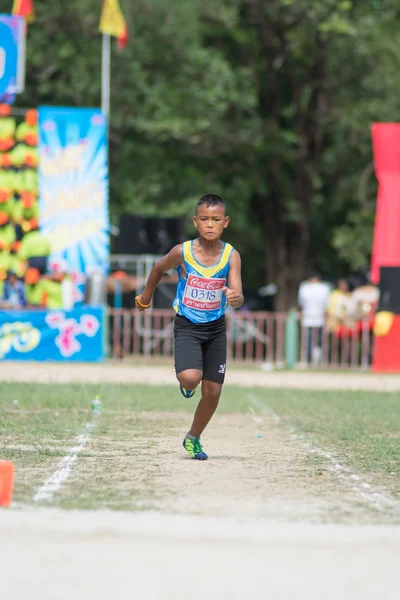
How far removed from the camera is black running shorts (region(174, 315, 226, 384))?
855 centimetres

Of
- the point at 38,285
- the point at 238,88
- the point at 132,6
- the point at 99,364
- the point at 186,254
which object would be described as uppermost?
the point at 132,6

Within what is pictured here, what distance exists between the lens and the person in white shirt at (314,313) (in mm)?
22891

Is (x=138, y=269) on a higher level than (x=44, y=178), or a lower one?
lower

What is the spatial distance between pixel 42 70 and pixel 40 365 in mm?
11610

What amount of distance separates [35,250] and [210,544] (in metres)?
17.7

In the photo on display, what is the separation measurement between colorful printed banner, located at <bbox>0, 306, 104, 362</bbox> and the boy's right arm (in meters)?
13.4

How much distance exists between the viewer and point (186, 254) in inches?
334

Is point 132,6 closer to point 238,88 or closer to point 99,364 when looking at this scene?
point 238,88

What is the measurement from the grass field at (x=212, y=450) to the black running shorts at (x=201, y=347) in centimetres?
67

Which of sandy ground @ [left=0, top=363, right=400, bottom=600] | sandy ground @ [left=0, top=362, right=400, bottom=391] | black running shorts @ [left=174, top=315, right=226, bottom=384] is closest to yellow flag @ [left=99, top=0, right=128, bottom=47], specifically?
sandy ground @ [left=0, top=362, right=400, bottom=391]

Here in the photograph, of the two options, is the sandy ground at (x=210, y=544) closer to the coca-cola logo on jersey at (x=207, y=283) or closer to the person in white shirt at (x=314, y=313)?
the coca-cola logo on jersey at (x=207, y=283)

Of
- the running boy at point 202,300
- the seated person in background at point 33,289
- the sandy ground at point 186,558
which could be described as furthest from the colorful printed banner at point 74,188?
the sandy ground at point 186,558

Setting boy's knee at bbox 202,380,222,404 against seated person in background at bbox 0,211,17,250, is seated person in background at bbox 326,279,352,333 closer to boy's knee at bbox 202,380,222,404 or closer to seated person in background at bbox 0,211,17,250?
seated person in background at bbox 0,211,17,250

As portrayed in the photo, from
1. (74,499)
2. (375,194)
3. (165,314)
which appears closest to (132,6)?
(375,194)
